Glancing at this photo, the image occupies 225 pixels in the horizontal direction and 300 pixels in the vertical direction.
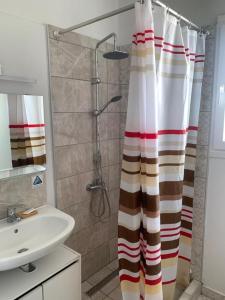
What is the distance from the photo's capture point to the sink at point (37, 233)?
1309 millimetres

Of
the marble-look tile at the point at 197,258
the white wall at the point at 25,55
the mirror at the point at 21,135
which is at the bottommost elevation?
the marble-look tile at the point at 197,258

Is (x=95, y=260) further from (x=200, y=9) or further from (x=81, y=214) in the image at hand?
(x=200, y=9)

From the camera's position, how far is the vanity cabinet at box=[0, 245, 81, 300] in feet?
4.04

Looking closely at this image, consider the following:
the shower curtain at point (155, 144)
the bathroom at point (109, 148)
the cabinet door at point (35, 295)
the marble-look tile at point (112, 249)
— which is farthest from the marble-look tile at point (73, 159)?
the marble-look tile at point (112, 249)

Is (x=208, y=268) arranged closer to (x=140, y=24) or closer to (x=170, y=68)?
(x=170, y=68)

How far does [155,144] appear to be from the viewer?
1.29 m

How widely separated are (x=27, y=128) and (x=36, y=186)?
0.43 meters

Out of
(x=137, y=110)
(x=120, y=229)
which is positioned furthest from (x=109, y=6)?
(x=120, y=229)

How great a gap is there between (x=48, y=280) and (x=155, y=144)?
0.98 meters

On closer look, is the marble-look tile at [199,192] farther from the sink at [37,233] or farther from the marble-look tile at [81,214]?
the sink at [37,233]

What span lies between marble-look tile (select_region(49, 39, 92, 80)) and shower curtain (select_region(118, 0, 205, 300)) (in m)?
0.69

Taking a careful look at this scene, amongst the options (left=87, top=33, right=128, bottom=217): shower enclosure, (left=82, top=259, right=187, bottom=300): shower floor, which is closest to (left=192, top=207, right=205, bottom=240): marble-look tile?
(left=82, top=259, right=187, bottom=300): shower floor

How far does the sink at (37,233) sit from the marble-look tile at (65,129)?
1.73 feet

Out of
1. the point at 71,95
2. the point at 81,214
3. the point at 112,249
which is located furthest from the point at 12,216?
the point at 112,249
